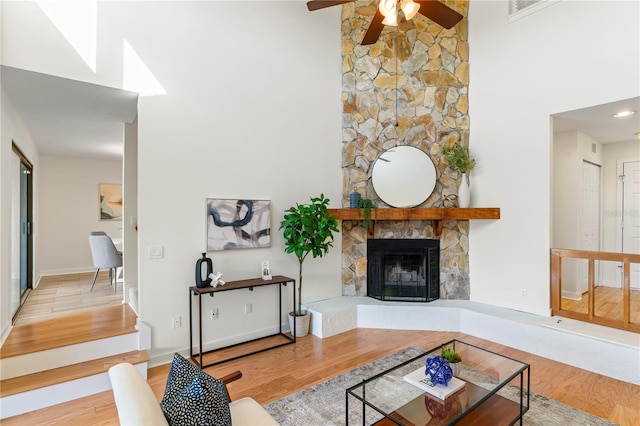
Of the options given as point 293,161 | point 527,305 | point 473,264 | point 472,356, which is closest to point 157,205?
point 293,161

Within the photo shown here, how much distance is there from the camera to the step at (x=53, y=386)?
2.47 meters

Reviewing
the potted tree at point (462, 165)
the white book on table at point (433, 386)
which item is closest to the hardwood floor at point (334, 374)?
the white book on table at point (433, 386)

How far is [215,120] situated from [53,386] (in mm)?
2790

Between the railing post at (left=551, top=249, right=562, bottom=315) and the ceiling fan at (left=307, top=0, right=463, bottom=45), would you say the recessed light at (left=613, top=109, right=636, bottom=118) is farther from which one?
the ceiling fan at (left=307, top=0, right=463, bottom=45)

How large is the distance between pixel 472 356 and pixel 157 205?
3.13 meters

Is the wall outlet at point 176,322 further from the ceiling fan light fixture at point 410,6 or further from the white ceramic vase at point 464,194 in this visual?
the white ceramic vase at point 464,194

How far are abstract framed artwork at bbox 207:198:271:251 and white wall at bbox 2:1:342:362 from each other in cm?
10

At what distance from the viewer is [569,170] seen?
15.7ft

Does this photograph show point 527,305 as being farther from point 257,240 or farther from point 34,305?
point 34,305

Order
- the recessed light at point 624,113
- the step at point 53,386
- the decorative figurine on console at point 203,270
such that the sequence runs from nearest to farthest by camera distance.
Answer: the step at point 53,386 → the decorative figurine on console at point 203,270 → the recessed light at point 624,113

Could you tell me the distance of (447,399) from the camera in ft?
6.61

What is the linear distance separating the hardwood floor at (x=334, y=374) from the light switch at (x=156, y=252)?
109 cm

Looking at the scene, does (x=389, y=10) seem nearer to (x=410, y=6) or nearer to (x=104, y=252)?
(x=410, y=6)

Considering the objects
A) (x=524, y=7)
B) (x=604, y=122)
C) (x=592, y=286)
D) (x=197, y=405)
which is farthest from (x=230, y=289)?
(x=604, y=122)
